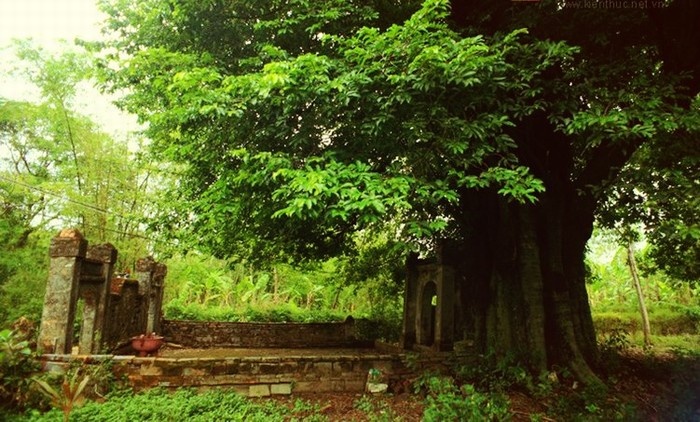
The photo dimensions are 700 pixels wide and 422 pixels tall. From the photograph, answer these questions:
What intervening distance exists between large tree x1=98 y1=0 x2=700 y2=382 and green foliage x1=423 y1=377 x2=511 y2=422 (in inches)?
74.1

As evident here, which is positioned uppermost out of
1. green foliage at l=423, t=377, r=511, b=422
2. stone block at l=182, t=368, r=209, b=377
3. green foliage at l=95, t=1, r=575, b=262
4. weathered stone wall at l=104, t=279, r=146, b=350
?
green foliage at l=95, t=1, r=575, b=262

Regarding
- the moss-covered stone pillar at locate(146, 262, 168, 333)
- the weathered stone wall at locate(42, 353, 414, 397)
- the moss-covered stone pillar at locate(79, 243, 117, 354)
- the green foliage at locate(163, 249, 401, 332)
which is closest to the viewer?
the weathered stone wall at locate(42, 353, 414, 397)

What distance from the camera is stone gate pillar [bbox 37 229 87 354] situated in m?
7.63

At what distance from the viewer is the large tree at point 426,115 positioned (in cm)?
536

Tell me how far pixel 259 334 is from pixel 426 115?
1088 centimetres

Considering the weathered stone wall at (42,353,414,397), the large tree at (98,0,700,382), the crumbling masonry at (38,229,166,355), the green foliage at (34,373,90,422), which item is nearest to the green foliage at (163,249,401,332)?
the crumbling masonry at (38,229,166,355)

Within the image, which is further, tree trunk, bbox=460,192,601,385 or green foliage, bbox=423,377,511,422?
tree trunk, bbox=460,192,601,385

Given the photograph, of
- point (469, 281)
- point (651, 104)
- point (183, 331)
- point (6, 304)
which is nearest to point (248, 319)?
point (183, 331)

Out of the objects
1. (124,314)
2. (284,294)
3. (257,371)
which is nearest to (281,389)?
(257,371)

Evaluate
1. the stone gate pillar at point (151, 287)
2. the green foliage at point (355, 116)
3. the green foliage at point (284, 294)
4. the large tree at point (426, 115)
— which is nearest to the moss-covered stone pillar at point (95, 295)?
the large tree at point (426, 115)

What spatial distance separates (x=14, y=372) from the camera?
18.8ft

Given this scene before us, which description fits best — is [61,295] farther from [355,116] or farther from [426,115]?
[426,115]

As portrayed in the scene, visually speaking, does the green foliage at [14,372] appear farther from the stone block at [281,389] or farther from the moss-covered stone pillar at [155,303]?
the moss-covered stone pillar at [155,303]

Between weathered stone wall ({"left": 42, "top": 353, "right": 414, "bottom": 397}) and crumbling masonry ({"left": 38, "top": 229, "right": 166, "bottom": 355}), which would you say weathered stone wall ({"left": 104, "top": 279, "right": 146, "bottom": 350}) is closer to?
crumbling masonry ({"left": 38, "top": 229, "right": 166, "bottom": 355})
